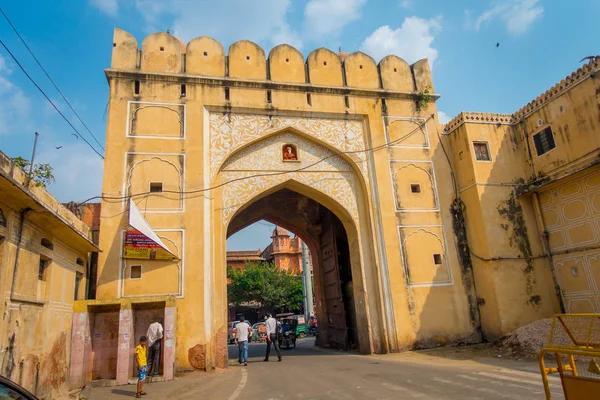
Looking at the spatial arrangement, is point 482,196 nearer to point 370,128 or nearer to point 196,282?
point 370,128

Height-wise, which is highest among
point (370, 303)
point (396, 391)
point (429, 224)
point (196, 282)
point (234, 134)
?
point (234, 134)

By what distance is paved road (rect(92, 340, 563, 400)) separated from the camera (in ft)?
17.7

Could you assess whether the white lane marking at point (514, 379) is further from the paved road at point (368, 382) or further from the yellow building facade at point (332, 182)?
the yellow building facade at point (332, 182)

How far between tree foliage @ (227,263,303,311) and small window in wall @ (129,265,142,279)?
20.8m

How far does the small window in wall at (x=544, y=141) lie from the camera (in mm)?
11133

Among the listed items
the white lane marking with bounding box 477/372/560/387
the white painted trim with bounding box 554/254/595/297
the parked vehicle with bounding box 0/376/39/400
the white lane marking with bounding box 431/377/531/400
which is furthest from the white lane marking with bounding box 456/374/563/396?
the white painted trim with bounding box 554/254/595/297

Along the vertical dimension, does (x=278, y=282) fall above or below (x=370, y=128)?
below

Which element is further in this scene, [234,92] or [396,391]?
[234,92]

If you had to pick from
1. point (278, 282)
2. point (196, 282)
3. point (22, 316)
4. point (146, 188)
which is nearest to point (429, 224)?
point (196, 282)

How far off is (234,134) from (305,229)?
5.52 meters

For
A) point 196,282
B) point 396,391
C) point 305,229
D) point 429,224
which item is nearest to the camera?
point 396,391

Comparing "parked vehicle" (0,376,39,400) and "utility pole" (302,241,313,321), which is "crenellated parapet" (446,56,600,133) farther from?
"utility pole" (302,241,313,321)

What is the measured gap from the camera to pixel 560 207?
1091 cm

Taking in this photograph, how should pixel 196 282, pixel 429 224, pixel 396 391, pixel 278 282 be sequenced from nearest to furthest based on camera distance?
pixel 396 391, pixel 196 282, pixel 429 224, pixel 278 282
